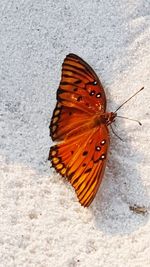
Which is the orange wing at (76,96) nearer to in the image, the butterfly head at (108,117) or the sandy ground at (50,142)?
the butterfly head at (108,117)

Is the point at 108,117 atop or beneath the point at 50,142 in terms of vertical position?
atop

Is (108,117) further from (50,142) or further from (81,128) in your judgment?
(50,142)

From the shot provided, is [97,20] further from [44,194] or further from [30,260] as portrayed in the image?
[30,260]

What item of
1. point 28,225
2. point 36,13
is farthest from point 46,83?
point 28,225

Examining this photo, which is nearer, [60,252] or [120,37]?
[60,252]

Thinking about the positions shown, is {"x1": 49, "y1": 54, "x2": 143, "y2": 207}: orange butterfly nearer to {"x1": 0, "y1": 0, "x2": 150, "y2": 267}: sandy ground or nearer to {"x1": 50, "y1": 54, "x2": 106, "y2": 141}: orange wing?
{"x1": 50, "y1": 54, "x2": 106, "y2": 141}: orange wing

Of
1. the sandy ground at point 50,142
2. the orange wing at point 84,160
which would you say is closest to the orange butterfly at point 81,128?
the orange wing at point 84,160

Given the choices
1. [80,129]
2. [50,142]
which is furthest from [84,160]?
[50,142]
